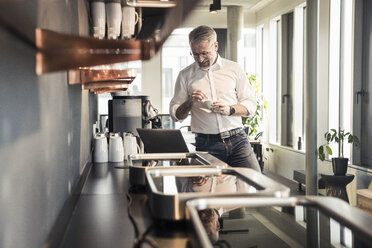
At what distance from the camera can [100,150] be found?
2.73 meters

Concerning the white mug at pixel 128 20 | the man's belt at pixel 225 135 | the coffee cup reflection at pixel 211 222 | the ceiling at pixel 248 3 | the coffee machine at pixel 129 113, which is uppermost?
the ceiling at pixel 248 3

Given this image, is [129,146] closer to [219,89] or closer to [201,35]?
[219,89]

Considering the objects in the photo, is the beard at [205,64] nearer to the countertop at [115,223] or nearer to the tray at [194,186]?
the countertop at [115,223]

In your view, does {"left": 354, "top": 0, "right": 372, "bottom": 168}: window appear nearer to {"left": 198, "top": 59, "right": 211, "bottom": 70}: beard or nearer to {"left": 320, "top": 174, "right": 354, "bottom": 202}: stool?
{"left": 320, "top": 174, "right": 354, "bottom": 202}: stool

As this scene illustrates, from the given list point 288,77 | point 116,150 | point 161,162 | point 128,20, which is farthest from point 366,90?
point 128,20

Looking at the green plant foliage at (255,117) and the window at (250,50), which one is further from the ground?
the window at (250,50)

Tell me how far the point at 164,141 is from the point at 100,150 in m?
0.75

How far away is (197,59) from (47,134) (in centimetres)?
179

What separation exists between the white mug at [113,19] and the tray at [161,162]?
17.3 inches

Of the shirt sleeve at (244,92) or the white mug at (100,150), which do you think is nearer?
the white mug at (100,150)

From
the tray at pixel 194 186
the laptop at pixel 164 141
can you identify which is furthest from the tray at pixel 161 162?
the laptop at pixel 164 141

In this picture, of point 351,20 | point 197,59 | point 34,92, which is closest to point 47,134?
point 34,92

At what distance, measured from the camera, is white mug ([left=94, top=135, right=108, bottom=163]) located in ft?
8.90

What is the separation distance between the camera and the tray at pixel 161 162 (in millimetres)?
1433
